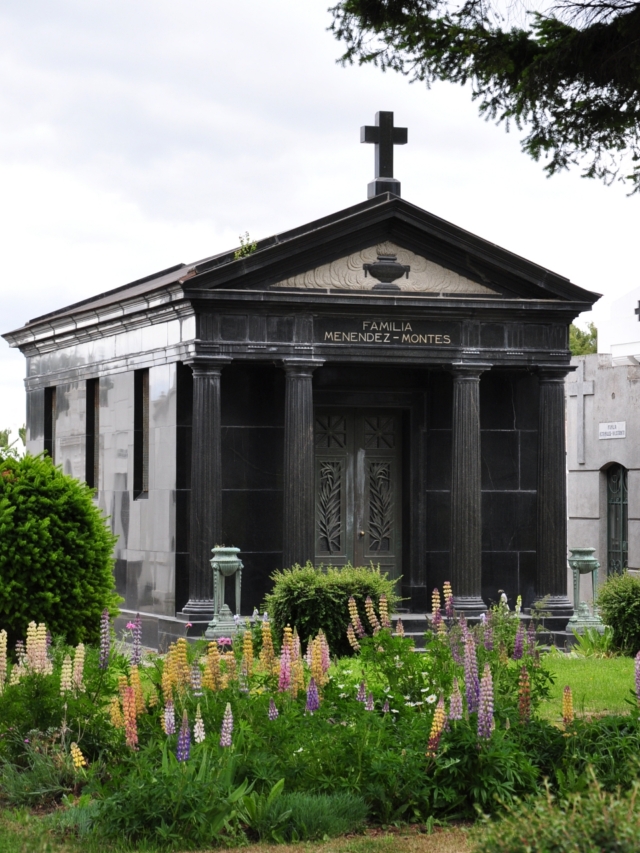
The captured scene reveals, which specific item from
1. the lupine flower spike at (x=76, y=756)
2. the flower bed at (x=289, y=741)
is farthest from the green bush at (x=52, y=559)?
the lupine flower spike at (x=76, y=756)

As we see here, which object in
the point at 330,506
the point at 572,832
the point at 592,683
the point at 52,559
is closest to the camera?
the point at 572,832

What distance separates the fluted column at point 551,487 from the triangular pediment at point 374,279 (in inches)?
60.9

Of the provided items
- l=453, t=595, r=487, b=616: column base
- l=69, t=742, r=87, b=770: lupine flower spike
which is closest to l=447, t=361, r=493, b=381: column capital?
l=453, t=595, r=487, b=616: column base

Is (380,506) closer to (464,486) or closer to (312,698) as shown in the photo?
(464,486)

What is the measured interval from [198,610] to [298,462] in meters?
2.12

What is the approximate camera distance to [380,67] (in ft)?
35.8

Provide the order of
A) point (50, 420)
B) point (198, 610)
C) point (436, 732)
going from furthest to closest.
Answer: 1. point (50, 420)
2. point (198, 610)
3. point (436, 732)

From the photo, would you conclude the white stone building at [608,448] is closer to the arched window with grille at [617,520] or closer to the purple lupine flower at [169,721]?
the arched window with grille at [617,520]

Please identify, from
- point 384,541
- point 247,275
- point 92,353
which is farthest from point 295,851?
point 92,353

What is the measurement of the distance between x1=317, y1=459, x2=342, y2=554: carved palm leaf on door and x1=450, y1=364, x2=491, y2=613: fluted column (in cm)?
166

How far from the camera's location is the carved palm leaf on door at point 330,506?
18.3m

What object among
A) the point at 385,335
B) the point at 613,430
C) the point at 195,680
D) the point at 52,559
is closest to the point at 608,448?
the point at 613,430

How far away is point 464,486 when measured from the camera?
57.3ft

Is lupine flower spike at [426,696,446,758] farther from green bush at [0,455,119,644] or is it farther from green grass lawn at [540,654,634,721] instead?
green bush at [0,455,119,644]
